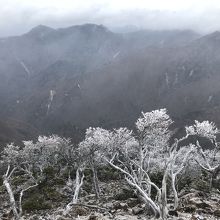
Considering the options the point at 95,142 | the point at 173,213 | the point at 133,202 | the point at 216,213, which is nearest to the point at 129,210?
the point at 133,202

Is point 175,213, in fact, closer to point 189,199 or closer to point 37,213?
point 189,199

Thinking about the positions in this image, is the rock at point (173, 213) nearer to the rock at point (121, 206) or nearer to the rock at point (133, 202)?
the rock at point (121, 206)

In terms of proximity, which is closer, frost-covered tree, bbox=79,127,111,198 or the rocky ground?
the rocky ground

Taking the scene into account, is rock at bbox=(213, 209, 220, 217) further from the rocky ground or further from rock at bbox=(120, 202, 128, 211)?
rock at bbox=(120, 202, 128, 211)

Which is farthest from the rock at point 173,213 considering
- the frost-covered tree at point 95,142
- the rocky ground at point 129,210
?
the frost-covered tree at point 95,142

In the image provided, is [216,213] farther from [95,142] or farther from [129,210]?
[95,142]

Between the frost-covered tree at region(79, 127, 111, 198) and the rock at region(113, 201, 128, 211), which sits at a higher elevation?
the frost-covered tree at region(79, 127, 111, 198)

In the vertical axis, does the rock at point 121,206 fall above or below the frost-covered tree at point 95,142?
below

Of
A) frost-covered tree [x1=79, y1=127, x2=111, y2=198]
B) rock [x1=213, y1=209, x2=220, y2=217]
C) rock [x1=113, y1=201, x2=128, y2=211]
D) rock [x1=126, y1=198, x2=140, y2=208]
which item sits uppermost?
frost-covered tree [x1=79, y1=127, x2=111, y2=198]

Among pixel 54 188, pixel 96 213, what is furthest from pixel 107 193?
pixel 96 213

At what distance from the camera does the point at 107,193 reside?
185ft

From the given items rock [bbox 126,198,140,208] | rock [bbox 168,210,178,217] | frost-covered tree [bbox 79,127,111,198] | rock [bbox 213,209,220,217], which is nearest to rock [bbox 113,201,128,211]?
rock [bbox 126,198,140,208]

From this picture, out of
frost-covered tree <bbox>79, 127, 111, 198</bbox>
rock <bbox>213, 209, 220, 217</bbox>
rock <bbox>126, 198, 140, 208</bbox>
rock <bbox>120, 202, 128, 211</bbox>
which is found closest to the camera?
rock <bbox>213, 209, 220, 217</bbox>

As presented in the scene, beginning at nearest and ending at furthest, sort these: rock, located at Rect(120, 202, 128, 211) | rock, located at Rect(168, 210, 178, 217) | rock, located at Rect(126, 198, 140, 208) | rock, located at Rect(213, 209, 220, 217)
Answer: rock, located at Rect(168, 210, 178, 217) < rock, located at Rect(213, 209, 220, 217) < rock, located at Rect(120, 202, 128, 211) < rock, located at Rect(126, 198, 140, 208)
